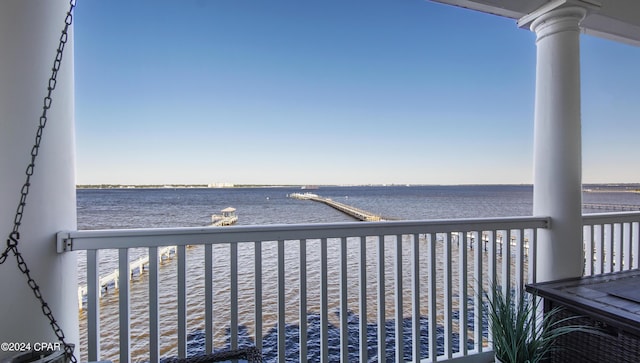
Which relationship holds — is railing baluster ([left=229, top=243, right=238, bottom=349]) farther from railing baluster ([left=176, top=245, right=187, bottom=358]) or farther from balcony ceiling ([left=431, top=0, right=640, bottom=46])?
balcony ceiling ([left=431, top=0, right=640, bottom=46])

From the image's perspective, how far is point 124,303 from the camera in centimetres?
133

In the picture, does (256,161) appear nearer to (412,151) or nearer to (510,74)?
(412,151)

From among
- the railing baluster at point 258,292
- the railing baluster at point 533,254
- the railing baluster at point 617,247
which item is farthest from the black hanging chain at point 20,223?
the railing baluster at point 617,247

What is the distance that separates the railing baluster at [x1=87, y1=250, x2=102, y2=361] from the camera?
127 centimetres

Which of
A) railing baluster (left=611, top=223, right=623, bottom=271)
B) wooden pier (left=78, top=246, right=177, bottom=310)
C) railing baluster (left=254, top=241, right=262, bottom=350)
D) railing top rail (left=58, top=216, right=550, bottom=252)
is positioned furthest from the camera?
wooden pier (left=78, top=246, right=177, bottom=310)

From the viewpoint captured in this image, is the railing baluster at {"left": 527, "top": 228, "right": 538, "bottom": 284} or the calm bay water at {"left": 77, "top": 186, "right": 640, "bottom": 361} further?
the calm bay water at {"left": 77, "top": 186, "right": 640, "bottom": 361}

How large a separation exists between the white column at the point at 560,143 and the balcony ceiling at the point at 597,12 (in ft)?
0.30

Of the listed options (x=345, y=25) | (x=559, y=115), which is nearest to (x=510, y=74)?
(x=345, y=25)

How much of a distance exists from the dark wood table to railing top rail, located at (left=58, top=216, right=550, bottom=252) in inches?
16.6

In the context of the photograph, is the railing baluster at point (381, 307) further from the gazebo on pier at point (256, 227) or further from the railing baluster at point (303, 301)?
the railing baluster at point (303, 301)

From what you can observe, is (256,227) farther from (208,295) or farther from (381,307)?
(381,307)

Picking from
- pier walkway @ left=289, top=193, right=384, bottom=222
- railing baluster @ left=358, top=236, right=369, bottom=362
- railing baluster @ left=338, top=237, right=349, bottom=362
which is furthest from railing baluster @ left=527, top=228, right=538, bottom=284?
Answer: pier walkway @ left=289, top=193, right=384, bottom=222

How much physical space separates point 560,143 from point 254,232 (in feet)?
6.41

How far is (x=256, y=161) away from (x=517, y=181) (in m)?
14.4
